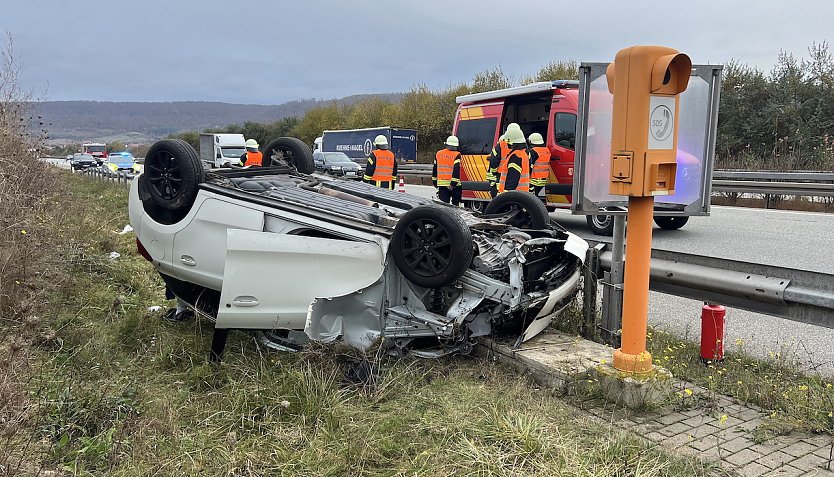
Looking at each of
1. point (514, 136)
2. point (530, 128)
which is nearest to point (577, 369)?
point (514, 136)

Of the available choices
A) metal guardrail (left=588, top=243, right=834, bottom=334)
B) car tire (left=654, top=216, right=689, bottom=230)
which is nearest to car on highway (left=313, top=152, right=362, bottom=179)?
car tire (left=654, top=216, right=689, bottom=230)

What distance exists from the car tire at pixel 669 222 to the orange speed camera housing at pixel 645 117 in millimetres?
7438

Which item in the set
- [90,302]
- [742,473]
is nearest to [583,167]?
[742,473]

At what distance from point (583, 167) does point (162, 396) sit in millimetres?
2829

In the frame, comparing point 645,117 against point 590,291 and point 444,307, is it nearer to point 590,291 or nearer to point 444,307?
point 444,307

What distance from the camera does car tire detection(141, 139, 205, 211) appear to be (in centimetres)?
437

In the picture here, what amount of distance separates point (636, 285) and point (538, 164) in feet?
21.6

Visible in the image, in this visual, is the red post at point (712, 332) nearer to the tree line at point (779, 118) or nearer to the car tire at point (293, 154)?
the car tire at point (293, 154)

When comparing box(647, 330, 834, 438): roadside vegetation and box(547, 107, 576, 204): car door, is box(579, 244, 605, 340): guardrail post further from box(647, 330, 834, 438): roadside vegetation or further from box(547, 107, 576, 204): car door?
box(547, 107, 576, 204): car door

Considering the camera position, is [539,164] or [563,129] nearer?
[539,164]

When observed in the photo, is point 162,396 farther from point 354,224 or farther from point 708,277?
point 708,277

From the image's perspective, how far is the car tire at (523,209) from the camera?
15.4 ft

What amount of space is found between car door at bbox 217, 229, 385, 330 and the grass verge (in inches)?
10.9

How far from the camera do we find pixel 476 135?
11953mm
